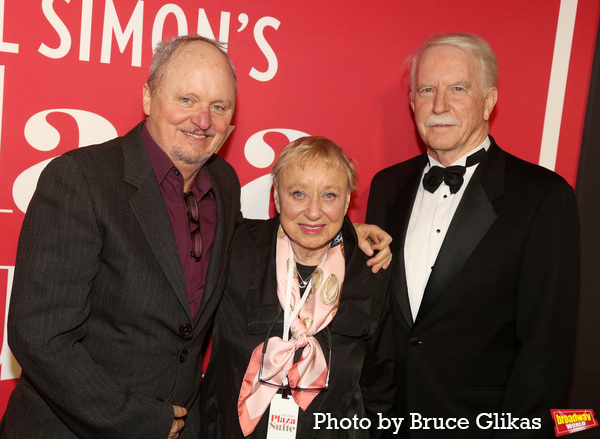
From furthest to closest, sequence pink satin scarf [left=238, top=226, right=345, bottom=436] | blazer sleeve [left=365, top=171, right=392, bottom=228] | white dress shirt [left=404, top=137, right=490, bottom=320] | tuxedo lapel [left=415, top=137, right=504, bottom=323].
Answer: blazer sleeve [left=365, top=171, right=392, bottom=228]
white dress shirt [left=404, top=137, right=490, bottom=320]
tuxedo lapel [left=415, top=137, right=504, bottom=323]
pink satin scarf [left=238, top=226, right=345, bottom=436]

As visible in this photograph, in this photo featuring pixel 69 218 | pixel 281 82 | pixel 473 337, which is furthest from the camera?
pixel 281 82

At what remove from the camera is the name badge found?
7.28 feet

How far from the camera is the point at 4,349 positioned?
273cm

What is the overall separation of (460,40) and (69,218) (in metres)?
1.84

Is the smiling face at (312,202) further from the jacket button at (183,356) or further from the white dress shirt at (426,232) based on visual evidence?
the jacket button at (183,356)

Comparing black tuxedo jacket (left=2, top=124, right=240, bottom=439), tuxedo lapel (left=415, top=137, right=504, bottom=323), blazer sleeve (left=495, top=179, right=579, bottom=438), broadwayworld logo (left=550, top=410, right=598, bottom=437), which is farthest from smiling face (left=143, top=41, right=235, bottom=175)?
broadwayworld logo (left=550, top=410, right=598, bottom=437)

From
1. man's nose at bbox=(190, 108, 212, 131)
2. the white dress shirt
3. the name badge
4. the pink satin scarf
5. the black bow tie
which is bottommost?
the name badge

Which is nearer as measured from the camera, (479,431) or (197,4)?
(479,431)

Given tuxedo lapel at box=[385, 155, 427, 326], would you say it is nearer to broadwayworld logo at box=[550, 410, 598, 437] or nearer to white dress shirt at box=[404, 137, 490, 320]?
white dress shirt at box=[404, 137, 490, 320]

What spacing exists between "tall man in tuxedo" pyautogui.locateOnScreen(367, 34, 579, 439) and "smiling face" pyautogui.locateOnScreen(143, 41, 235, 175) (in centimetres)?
101

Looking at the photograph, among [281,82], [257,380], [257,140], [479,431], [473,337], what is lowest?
[479,431]

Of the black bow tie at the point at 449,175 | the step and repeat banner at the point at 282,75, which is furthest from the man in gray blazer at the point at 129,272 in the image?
the black bow tie at the point at 449,175

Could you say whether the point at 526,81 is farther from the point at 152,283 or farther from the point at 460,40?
the point at 152,283

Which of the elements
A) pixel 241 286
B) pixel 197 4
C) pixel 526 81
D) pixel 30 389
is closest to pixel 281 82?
pixel 197 4
